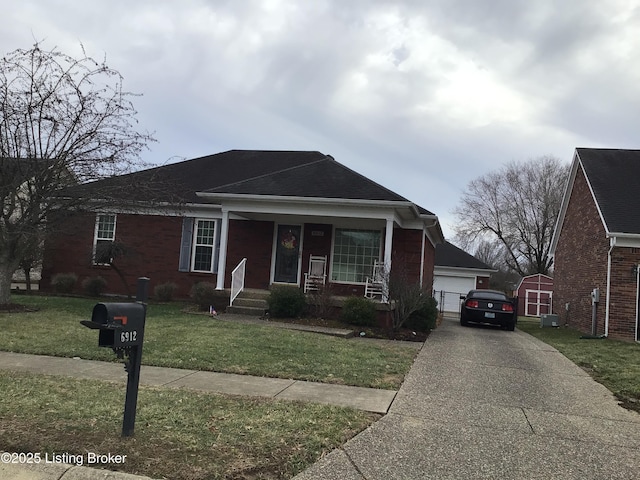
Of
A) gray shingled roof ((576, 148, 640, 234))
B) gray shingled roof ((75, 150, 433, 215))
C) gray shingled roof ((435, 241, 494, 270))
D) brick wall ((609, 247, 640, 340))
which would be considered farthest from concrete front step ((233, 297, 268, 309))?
gray shingled roof ((435, 241, 494, 270))

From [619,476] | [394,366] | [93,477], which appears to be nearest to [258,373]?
[394,366]

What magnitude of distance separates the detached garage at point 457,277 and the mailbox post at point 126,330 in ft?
93.9

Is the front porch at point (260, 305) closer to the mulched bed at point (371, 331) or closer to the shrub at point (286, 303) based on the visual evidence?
the shrub at point (286, 303)

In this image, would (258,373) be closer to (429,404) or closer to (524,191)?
(429,404)

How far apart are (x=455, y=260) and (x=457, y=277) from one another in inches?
42.5

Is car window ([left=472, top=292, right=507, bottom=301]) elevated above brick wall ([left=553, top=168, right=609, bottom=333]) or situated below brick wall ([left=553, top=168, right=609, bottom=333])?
below

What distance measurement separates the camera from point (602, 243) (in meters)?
15.8

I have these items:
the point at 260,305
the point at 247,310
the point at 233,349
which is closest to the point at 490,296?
the point at 260,305

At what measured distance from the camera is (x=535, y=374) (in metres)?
8.45

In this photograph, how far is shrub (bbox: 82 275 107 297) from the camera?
1831cm

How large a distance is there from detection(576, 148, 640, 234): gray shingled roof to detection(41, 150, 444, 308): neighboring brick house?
5236 millimetres

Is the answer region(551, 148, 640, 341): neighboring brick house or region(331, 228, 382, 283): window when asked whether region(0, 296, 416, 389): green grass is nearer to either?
region(331, 228, 382, 283): window

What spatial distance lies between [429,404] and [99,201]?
1125 centimetres

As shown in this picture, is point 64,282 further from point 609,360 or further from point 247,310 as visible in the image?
point 609,360
